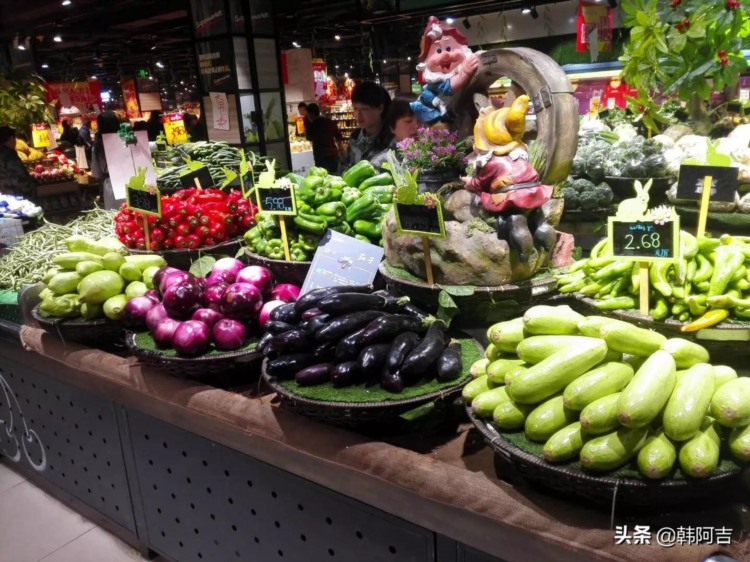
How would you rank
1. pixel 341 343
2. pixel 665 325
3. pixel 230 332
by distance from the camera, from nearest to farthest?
pixel 665 325, pixel 341 343, pixel 230 332

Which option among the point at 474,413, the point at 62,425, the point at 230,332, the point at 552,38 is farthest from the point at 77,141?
the point at 474,413

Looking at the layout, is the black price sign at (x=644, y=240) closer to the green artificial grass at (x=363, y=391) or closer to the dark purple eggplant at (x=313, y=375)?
the green artificial grass at (x=363, y=391)

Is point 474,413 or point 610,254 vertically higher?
point 610,254

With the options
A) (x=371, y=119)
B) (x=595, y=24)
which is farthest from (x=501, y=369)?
(x=595, y=24)

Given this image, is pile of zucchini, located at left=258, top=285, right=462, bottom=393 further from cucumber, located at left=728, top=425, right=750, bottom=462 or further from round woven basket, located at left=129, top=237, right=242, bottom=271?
round woven basket, located at left=129, top=237, right=242, bottom=271

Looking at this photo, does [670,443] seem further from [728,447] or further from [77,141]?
[77,141]

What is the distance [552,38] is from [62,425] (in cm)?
907

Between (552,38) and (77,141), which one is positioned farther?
(77,141)

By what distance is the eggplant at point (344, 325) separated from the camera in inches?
65.4

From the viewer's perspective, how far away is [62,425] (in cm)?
277

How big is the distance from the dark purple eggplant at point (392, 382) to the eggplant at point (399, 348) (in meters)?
0.01

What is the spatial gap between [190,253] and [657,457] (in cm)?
214

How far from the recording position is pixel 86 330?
2.42 m

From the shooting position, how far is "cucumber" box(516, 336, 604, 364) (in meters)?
1.35
